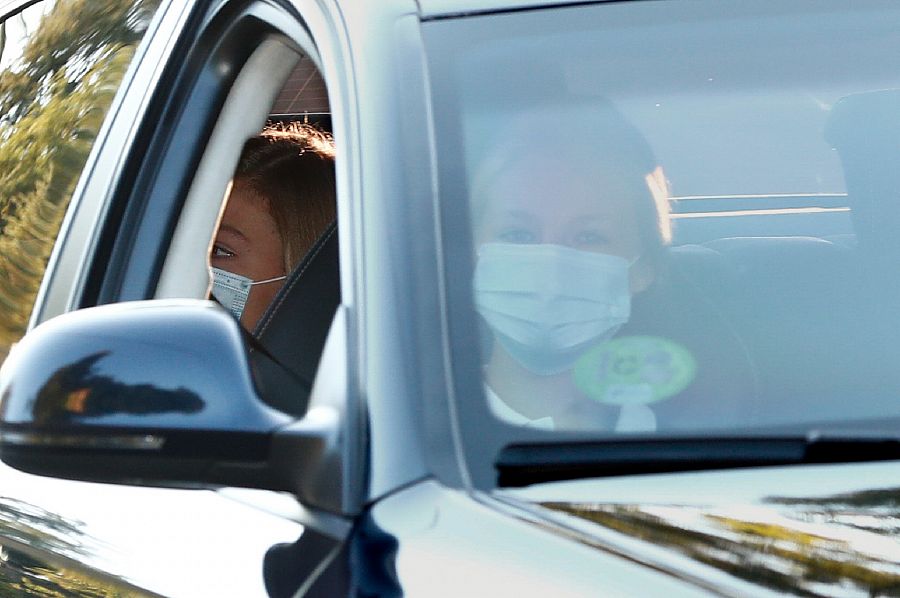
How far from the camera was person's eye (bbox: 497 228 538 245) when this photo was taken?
168 cm

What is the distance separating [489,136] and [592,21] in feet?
0.77

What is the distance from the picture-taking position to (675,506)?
1.40 meters

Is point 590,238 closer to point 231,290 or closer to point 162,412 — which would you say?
point 162,412

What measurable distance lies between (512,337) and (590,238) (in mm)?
181

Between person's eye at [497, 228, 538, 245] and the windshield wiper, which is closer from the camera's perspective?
the windshield wiper

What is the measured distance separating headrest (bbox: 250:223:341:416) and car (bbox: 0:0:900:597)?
3cm

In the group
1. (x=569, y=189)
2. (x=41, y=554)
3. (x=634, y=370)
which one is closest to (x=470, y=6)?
(x=569, y=189)

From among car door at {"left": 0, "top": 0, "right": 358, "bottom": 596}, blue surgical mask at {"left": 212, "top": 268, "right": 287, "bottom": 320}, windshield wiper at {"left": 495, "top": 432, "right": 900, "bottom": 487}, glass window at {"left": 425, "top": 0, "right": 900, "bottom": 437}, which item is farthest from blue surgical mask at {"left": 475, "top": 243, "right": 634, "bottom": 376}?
blue surgical mask at {"left": 212, "top": 268, "right": 287, "bottom": 320}

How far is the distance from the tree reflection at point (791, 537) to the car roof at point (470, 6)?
26.8 inches

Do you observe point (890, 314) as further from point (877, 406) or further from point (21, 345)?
point (21, 345)

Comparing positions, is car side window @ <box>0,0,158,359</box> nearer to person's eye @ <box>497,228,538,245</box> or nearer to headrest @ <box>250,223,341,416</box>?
headrest @ <box>250,223,341,416</box>

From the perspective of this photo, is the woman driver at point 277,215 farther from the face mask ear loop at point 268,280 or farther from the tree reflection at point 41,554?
the tree reflection at point 41,554

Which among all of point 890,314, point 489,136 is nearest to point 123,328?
point 489,136

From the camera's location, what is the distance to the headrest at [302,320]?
219cm
